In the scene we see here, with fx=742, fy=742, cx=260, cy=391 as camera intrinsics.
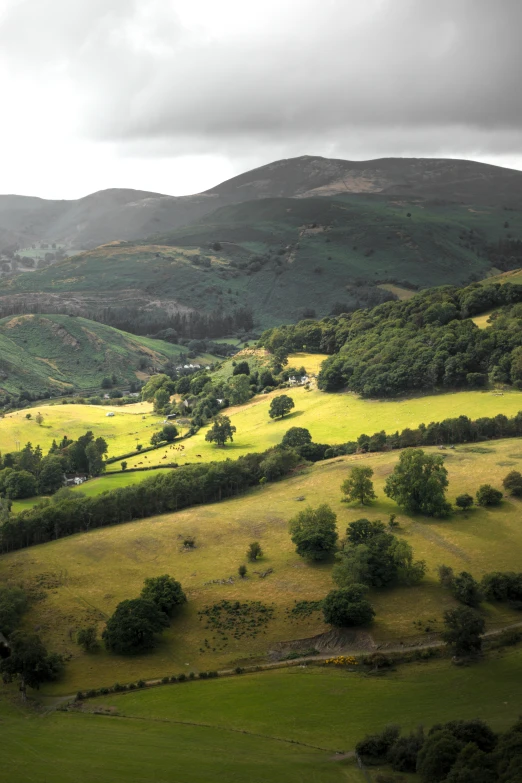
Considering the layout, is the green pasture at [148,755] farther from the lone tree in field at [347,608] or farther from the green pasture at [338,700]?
the lone tree in field at [347,608]

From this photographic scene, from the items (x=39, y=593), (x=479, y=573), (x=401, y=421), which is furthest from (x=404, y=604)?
(x=401, y=421)

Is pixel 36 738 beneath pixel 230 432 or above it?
beneath

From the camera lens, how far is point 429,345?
13562cm

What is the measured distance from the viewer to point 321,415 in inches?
5039

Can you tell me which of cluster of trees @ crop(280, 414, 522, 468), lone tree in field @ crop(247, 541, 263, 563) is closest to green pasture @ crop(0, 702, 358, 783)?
lone tree in field @ crop(247, 541, 263, 563)

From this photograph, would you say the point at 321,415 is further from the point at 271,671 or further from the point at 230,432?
the point at 271,671

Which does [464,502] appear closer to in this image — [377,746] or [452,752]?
[377,746]

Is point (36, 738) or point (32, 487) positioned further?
point (32, 487)

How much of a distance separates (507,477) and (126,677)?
44.9m

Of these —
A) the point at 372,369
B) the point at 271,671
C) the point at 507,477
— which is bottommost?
the point at 271,671

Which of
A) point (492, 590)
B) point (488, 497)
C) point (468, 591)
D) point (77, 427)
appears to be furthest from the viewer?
point (77, 427)

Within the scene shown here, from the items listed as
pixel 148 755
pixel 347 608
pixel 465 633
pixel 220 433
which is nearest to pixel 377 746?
pixel 148 755

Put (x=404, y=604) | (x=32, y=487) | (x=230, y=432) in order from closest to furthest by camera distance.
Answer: (x=404, y=604), (x=32, y=487), (x=230, y=432)

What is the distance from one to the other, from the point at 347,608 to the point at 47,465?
64535 mm
